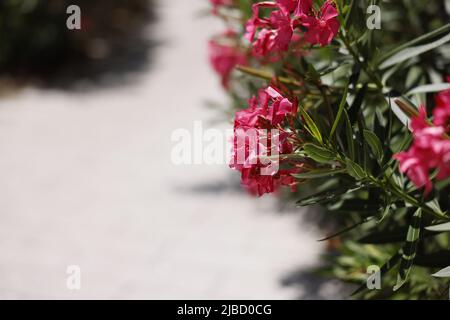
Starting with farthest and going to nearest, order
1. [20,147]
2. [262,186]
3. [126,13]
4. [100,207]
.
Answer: [126,13], [20,147], [100,207], [262,186]

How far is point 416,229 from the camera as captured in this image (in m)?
1.48

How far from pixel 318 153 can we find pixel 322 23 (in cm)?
30

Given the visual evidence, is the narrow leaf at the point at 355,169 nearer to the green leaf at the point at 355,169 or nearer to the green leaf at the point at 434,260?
the green leaf at the point at 355,169

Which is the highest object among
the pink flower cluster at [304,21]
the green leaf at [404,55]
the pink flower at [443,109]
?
the green leaf at [404,55]

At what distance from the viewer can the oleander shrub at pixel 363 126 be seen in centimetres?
126

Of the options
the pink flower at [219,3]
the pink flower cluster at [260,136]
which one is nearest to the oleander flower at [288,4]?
the pink flower cluster at [260,136]

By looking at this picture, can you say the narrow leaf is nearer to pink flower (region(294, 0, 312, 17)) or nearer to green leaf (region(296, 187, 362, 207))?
green leaf (region(296, 187, 362, 207))

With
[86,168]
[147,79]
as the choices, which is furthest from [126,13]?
[86,168]

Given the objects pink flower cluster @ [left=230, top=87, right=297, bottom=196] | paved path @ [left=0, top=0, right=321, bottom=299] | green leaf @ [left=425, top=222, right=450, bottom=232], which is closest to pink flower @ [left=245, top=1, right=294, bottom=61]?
pink flower cluster @ [left=230, top=87, right=297, bottom=196]

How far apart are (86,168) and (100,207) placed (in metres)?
0.59

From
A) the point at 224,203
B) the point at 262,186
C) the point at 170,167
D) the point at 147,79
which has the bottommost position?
the point at 262,186

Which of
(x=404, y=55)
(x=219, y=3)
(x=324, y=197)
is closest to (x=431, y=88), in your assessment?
(x=404, y=55)
